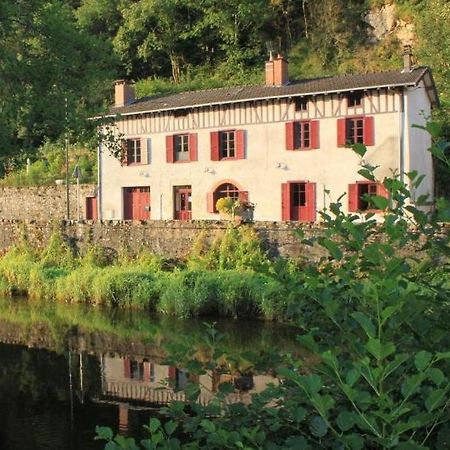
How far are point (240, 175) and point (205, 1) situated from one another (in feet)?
54.5

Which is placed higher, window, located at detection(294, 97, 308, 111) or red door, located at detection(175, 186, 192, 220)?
window, located at detection(294, 97, 308, 111)

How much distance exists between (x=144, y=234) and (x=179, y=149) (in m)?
5.62

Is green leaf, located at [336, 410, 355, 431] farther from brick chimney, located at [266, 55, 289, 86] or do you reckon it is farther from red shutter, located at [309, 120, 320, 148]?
brick chimney, located at [266, 55, 289, 86]

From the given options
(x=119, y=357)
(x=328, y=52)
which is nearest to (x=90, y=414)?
(x=119, y=357)

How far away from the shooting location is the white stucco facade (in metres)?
19.7

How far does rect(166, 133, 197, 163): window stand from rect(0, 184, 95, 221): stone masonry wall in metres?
4.07

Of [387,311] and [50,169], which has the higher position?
[50,169]

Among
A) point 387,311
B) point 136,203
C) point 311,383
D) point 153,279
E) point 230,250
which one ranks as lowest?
point 153,279

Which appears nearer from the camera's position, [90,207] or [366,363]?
[366,363]

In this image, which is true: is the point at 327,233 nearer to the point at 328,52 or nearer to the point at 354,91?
the point at 354,91

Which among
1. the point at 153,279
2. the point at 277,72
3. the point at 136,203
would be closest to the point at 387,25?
the point at 277,72

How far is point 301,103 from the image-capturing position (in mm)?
21000

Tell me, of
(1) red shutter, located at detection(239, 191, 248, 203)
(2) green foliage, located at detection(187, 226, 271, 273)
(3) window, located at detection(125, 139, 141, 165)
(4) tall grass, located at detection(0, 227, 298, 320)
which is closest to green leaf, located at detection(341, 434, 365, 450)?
(4) tall grass, located at detection(0, 227, 298, 320)

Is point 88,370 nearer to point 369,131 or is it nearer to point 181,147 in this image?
point 369,131
